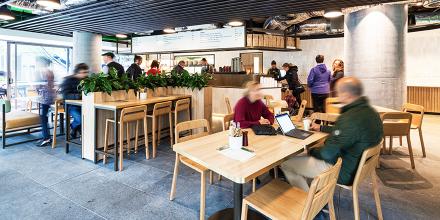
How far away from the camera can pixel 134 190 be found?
3.16m

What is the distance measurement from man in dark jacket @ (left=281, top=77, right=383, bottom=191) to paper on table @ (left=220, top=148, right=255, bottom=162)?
22.1 inches

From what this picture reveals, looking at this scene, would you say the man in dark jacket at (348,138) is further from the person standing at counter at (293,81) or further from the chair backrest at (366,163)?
the person standing at counter at (293,81)

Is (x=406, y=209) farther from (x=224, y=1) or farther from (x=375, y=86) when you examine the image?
(x=224, y=1)

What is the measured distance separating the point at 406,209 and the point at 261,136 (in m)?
1.62

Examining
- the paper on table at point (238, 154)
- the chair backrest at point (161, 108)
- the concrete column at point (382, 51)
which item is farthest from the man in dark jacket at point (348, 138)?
the concrete column at point (382, 51)

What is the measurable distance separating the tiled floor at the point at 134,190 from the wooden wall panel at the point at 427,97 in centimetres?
529

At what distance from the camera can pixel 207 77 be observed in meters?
5.83

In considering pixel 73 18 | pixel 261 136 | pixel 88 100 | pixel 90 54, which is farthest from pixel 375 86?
pixel 90 54

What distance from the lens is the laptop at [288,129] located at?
2613mm

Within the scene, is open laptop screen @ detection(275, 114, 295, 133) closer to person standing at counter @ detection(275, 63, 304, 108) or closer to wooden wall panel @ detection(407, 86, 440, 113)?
person standing at counter @ detection(275, 63, 304, 108)

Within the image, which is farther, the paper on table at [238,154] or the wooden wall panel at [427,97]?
the wooden wall panel at [427,97]

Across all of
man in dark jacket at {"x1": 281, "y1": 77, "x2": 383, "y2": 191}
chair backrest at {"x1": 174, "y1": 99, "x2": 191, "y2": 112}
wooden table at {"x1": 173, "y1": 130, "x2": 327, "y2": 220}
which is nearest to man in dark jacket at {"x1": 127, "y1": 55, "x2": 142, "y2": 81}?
chair backrest at {"x1": 174, "y1": 99, "x2": 191, "y2": 112}

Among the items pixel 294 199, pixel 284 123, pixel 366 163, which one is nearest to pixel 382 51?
pixel 284 123

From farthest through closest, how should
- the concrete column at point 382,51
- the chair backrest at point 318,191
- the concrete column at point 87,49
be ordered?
1. the concrete column at point 87,49
2. the concrete column at point 382,51
3. the chair backrest at point 318,191
